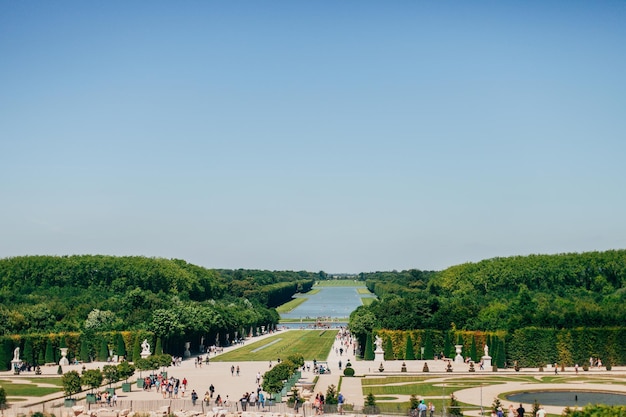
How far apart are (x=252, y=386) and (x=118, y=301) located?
176 ft

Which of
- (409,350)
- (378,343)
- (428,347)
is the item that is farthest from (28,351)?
(428,347)

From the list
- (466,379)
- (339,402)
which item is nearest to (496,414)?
(339,402)

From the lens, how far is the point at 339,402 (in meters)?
48.5

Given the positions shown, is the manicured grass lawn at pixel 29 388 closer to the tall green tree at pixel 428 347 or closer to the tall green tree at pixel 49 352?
the tall green tree at pixel 49 352

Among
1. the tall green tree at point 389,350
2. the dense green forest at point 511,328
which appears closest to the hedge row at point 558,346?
the dense green forest at point 511,328

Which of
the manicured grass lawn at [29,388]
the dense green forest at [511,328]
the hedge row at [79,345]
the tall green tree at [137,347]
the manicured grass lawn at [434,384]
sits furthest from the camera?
the tall green tree at [137,347]

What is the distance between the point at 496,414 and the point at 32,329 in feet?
197

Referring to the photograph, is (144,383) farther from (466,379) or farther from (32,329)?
(32,329)

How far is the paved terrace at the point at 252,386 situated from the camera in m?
48.5

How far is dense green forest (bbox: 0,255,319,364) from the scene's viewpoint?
87750mm

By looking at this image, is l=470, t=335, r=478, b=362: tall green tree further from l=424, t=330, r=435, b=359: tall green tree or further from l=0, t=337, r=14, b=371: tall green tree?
l=0, t=337, r=14, b=371: tall green tree

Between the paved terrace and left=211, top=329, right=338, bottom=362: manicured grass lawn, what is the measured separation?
441 cm

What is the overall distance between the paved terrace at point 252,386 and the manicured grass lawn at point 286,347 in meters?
4.41

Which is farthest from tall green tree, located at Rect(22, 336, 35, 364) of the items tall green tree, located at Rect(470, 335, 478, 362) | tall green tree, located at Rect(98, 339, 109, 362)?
tall green tree, located at Rect(470, 335, 478, 362)
